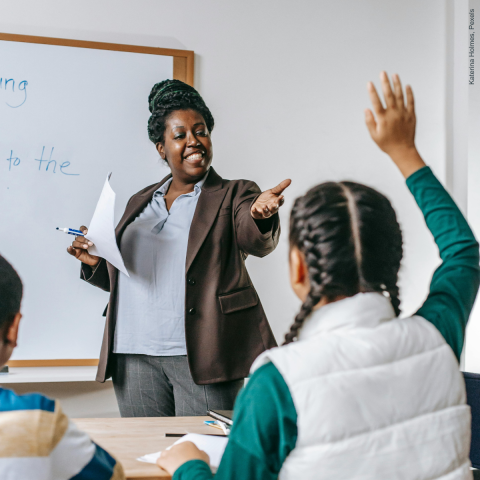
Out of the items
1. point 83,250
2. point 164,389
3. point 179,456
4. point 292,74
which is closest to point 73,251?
point 83,250

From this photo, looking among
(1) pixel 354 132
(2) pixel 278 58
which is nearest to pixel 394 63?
(1) pixel 354 132

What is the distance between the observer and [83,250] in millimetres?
1697

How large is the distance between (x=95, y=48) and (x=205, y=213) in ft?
3.60

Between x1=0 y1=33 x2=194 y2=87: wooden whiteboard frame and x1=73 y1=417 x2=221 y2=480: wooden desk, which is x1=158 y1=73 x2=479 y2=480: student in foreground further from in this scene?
x1=0 y1=33 x2=194 y2=87: wooden whiteboard frame

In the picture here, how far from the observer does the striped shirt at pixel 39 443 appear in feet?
2.13

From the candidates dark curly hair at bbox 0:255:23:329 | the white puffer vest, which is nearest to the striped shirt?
dark curly hair at bbox 0:255:23:329

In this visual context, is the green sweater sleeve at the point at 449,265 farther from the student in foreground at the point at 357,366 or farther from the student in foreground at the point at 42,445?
the student in foreground at the point at 42,445

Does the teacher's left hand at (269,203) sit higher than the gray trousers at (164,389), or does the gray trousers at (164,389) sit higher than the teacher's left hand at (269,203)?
the teacher's left hand at (269,203)

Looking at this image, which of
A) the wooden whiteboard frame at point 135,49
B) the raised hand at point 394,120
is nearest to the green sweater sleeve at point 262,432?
the raised hand at point 394,120

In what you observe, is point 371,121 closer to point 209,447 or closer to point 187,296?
point 209,447

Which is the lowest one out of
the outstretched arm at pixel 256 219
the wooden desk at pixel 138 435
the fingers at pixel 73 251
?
the wooden desk at pixel 138 435

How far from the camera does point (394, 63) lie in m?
2.55

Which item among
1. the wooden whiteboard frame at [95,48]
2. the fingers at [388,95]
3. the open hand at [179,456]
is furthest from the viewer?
the wooden whiteboard frame at [95,48]

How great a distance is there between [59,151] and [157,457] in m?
1.54
